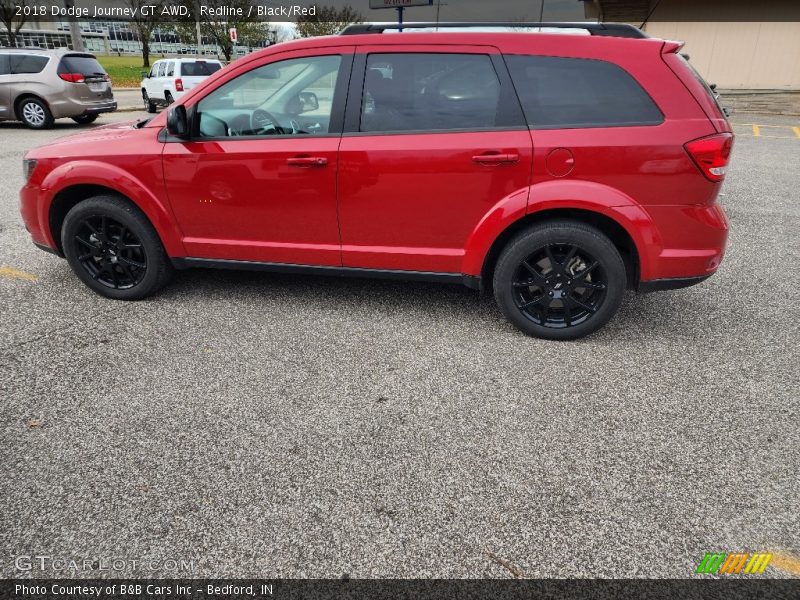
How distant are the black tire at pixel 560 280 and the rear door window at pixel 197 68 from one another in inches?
→ 653

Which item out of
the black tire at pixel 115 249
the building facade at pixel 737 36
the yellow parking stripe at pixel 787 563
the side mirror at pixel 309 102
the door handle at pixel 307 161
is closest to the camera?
the yellow parking stripe at pixel 787 563

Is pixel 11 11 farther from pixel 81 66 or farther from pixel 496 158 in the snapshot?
pixel 496 158

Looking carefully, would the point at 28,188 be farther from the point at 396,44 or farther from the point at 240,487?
the point at 240,487

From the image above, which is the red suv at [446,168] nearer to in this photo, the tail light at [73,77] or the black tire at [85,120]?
the tail light at [73,77]

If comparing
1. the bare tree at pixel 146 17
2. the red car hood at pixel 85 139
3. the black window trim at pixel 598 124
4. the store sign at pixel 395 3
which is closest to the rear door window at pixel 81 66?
the store sign at pixel 395 3

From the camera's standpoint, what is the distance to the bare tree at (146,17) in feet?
151

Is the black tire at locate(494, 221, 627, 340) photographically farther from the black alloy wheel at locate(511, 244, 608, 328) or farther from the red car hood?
the red car hood

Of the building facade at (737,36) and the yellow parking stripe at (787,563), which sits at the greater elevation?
the building facade at (737,36)

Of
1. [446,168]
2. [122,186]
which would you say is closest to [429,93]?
[446,168]

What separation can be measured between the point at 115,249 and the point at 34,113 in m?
11.3

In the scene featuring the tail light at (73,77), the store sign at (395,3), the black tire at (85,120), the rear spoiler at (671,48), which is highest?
the store sign at (395,3)

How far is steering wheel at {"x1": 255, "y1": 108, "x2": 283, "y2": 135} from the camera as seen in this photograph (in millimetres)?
3527

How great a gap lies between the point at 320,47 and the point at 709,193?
2450 mm

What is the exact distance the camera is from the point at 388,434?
2.60 m
